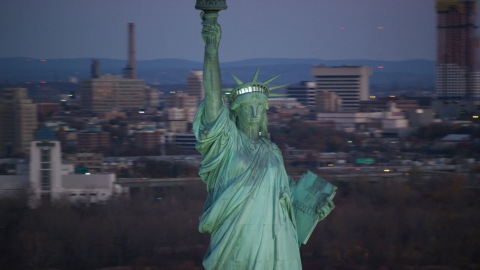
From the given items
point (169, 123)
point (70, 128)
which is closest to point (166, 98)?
point (169, 123)

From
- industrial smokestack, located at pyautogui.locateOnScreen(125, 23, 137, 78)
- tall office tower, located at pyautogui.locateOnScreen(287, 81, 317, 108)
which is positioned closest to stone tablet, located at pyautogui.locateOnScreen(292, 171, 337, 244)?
industrial smokestack, located at pyautogui.locateOnScreen(125, 23, 137, 78)

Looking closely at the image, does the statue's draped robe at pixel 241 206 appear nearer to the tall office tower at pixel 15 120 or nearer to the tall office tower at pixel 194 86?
the tall office tower at pixel 194 86

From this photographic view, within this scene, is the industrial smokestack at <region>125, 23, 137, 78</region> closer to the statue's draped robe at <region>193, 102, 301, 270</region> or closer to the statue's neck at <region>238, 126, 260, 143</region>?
the statue's neck at <region>238, 126, 260, 143</region>

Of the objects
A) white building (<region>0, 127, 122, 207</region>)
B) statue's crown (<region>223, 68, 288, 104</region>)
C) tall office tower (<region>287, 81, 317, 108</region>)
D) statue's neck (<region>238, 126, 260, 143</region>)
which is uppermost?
tall office tower (<region>287, 81, 317, 108</region>)

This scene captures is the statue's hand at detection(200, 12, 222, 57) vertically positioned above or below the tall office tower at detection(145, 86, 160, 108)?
below

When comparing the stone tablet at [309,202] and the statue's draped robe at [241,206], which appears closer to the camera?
the statue's draped robe at [241,206]

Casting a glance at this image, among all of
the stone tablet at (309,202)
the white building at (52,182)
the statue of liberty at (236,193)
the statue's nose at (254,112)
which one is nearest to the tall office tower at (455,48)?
the white building at (52,182)

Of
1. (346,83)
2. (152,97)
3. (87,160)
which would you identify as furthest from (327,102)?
(87,160)
